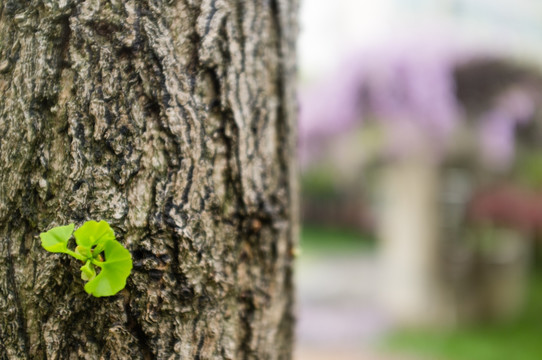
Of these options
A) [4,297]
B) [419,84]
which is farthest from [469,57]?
[4,297]

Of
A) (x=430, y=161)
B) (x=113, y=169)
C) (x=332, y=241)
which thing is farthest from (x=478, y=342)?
(x=332, y=241)

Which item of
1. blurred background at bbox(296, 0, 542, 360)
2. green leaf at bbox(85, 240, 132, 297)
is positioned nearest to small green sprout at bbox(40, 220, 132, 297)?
green leaf at bbox(85, 240, 132, 297)

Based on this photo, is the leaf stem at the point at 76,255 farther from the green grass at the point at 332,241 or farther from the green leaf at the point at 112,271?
the green grass at the point at 332,241

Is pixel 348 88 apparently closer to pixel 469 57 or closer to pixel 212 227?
pixel 469 57

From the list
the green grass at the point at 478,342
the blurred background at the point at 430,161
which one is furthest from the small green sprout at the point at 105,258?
the green grass at the point at 478,342

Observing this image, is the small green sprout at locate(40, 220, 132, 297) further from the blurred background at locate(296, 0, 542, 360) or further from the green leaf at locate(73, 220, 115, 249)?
the blurred background at locate(296, 0, 542, 360)
